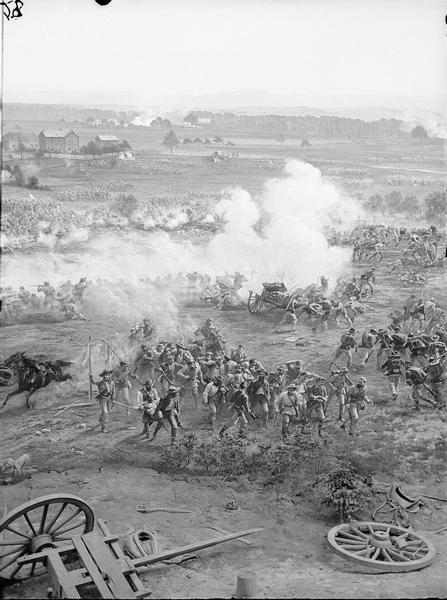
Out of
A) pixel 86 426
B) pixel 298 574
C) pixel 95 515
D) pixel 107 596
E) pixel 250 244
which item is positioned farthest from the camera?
pixel 250 244

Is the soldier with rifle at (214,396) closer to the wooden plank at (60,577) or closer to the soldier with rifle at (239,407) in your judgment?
the soldier with rifle at (239,407)

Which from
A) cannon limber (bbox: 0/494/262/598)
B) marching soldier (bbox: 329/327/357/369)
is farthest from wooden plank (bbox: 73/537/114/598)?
marching soldier (bbox: 329/327/357/369)

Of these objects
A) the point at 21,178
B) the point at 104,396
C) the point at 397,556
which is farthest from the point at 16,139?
the point at 397,556

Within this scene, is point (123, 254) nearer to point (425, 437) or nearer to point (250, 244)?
point (250, 244)

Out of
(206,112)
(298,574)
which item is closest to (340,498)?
(298,574)

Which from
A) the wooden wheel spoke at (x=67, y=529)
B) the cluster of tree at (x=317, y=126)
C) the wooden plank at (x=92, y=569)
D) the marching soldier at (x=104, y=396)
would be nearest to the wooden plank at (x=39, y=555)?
the wooden plank at (x=92, y=569)

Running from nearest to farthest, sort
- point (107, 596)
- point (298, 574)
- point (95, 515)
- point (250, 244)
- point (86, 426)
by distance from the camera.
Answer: point (107, 596)
point (298, 574)
point (95, 515)
point (86, 426)
point (250, 244)

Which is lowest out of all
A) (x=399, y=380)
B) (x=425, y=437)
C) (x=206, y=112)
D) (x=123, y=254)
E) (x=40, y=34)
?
(x=425, y=437)

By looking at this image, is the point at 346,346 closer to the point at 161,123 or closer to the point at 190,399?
the point at 190,399
